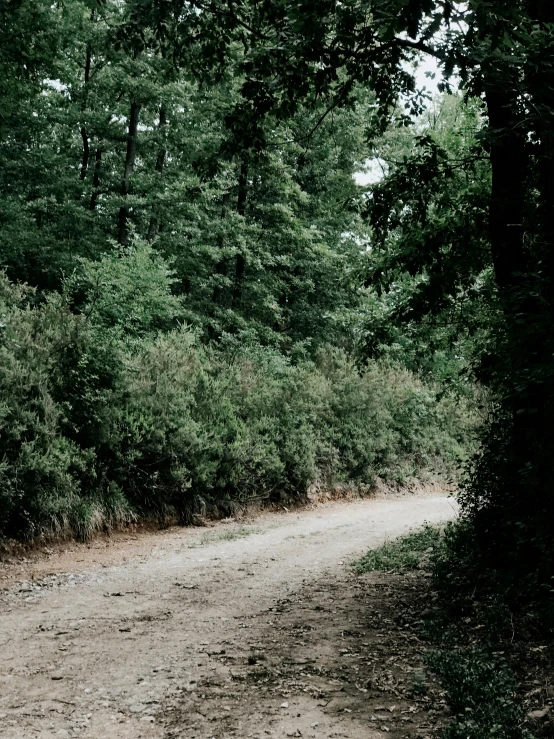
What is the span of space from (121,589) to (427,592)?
3.49 metres

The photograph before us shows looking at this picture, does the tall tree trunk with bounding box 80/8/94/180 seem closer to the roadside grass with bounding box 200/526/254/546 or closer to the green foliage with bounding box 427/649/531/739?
the roadside grass with bounding box 200/526/254/546

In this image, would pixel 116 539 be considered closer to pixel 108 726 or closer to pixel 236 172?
pixel 108 726

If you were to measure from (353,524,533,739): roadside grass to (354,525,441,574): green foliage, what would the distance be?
98 cm

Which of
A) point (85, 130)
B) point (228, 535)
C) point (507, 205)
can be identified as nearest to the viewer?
point (507, 205)

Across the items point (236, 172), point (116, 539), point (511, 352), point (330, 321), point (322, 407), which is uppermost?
point (236, 172)

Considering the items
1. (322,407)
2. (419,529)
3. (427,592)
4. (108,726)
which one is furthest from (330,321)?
(108,726)

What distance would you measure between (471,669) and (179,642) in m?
2.46

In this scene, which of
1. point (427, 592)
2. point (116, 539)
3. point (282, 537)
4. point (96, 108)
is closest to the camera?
point (427, 592)

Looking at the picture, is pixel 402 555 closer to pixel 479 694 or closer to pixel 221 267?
pixel 479 694

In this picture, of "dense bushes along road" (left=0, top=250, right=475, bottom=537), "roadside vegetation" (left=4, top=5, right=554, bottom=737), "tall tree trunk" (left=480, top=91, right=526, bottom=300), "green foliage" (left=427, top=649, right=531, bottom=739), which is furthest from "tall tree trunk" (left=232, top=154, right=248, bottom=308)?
"green foliage" (left=427, top=649, right=531, bottom=739)

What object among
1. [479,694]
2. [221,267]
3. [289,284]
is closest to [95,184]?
→ [221,267]

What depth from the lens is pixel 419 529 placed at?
11.2 m

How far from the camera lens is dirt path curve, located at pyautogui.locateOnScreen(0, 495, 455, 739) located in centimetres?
400

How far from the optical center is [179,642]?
17.5 feet
